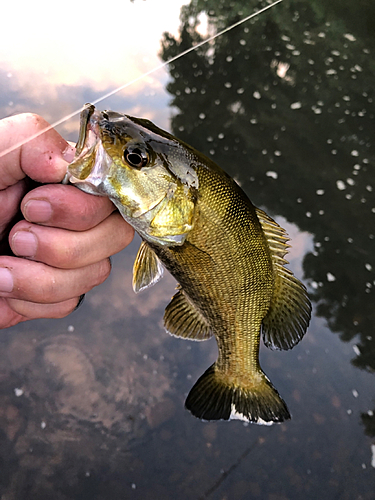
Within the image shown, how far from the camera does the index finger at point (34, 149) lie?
985 millimetres

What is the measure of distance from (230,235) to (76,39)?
206cm

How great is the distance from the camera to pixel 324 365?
2.35 m

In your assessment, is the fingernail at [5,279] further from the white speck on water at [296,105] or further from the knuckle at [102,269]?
the white speck on water at [296,105]

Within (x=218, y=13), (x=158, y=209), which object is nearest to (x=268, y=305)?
(x=158, y=209)

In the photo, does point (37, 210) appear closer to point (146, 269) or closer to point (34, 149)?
point (34, 149)

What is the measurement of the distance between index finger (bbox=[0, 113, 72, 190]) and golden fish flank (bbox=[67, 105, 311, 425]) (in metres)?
0.07

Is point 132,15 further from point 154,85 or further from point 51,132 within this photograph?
point 51,132

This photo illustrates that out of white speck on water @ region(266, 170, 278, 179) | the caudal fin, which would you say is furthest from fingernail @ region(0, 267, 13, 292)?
white speck on water @ region(266, 170, 278, 179)

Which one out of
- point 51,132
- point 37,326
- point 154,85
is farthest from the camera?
point 154,85

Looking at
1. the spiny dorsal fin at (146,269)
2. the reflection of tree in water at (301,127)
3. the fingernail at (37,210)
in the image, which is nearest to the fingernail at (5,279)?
the fingernail at (37,210)

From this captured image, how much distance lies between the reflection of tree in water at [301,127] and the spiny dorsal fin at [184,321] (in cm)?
146

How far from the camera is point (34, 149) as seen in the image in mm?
990

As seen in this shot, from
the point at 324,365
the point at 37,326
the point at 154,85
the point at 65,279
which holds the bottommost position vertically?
the point at 324,365

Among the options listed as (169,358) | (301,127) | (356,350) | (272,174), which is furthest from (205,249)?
(301,127)
